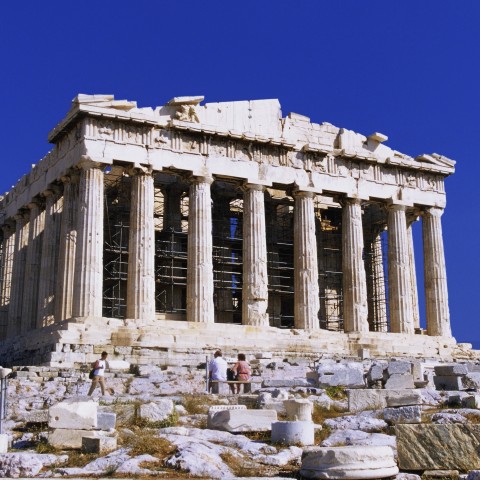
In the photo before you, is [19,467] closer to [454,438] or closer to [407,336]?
[454,438]

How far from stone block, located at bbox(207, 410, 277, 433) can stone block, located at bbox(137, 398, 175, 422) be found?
82 cm

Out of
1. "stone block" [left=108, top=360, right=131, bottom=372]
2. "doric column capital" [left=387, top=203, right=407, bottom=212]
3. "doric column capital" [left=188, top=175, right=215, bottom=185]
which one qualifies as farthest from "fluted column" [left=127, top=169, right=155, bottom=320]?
"doric column capital" [left=387, top=203, right=407, bottom=212]

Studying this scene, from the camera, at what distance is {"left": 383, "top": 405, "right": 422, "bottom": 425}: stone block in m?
13.6

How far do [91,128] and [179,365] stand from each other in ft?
30.1

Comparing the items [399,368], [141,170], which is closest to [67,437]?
[399,368]

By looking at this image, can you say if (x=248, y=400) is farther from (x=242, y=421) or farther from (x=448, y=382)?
(x=448, y=382)

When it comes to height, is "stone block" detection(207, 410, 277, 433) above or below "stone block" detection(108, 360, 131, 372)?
below

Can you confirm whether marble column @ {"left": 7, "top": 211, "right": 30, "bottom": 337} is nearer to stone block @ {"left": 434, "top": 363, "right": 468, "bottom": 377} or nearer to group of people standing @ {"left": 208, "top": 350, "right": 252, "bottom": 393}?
group of people standing @ {"left": 208, "top": 350, "right": 252, "bottom": 393}

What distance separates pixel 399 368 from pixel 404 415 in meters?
4.77

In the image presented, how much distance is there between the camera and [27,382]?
19.7 metres

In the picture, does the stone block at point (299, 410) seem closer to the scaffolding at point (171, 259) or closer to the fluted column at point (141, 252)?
the fluted column at point (141, 252)

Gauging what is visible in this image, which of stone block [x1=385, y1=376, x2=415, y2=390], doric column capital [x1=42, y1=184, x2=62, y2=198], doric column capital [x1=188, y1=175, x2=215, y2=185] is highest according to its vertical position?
doric column capital [x1=42, y1=184, x2=62, y2=198]

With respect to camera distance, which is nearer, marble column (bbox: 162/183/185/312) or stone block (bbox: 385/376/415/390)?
stone block (bbox: 385/376/415/390)

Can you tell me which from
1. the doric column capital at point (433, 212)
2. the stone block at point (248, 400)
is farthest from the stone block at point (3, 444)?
the doric column capital at point (433, 212)
